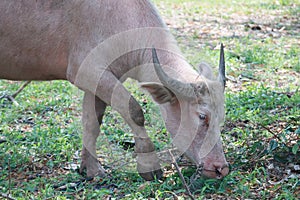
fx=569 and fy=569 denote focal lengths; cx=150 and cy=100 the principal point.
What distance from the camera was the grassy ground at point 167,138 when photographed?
192 inches

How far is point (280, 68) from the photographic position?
820 centimetres

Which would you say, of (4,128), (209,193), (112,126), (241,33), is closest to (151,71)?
(209,193)

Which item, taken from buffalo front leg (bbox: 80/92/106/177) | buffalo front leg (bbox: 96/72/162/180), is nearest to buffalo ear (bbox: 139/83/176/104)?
buffalo front leg (bbox: 96/72/162/180)

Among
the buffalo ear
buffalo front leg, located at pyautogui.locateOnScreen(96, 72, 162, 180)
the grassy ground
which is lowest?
the grassy ground

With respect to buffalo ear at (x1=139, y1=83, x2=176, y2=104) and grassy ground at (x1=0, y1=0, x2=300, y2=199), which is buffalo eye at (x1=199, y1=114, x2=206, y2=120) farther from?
grassy ground at (x1=0, y1=0, x2=300, y2=199)

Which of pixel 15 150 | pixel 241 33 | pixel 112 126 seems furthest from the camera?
pixel 241 33

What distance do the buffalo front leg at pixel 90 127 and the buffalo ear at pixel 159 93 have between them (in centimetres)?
84

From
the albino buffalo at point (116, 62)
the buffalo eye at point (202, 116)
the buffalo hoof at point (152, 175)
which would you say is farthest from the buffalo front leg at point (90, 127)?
the buffalo eye at point (202, 116)

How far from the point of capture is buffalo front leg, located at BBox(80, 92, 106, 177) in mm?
5539

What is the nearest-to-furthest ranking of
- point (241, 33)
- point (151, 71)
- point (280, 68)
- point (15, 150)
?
1. point (151, 71)
2. point (15, 150)
3. point (280, 68)
4. point (241, 33)

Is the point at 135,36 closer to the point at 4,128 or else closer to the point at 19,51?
the point at 19,51

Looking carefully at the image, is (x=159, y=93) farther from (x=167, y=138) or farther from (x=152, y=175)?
(x=167, y=138)

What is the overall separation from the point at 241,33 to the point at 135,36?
544cm

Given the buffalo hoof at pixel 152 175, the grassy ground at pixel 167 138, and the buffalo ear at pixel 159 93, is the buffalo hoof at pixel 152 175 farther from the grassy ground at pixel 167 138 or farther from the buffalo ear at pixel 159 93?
the buffalo ear at pixel 159 93
